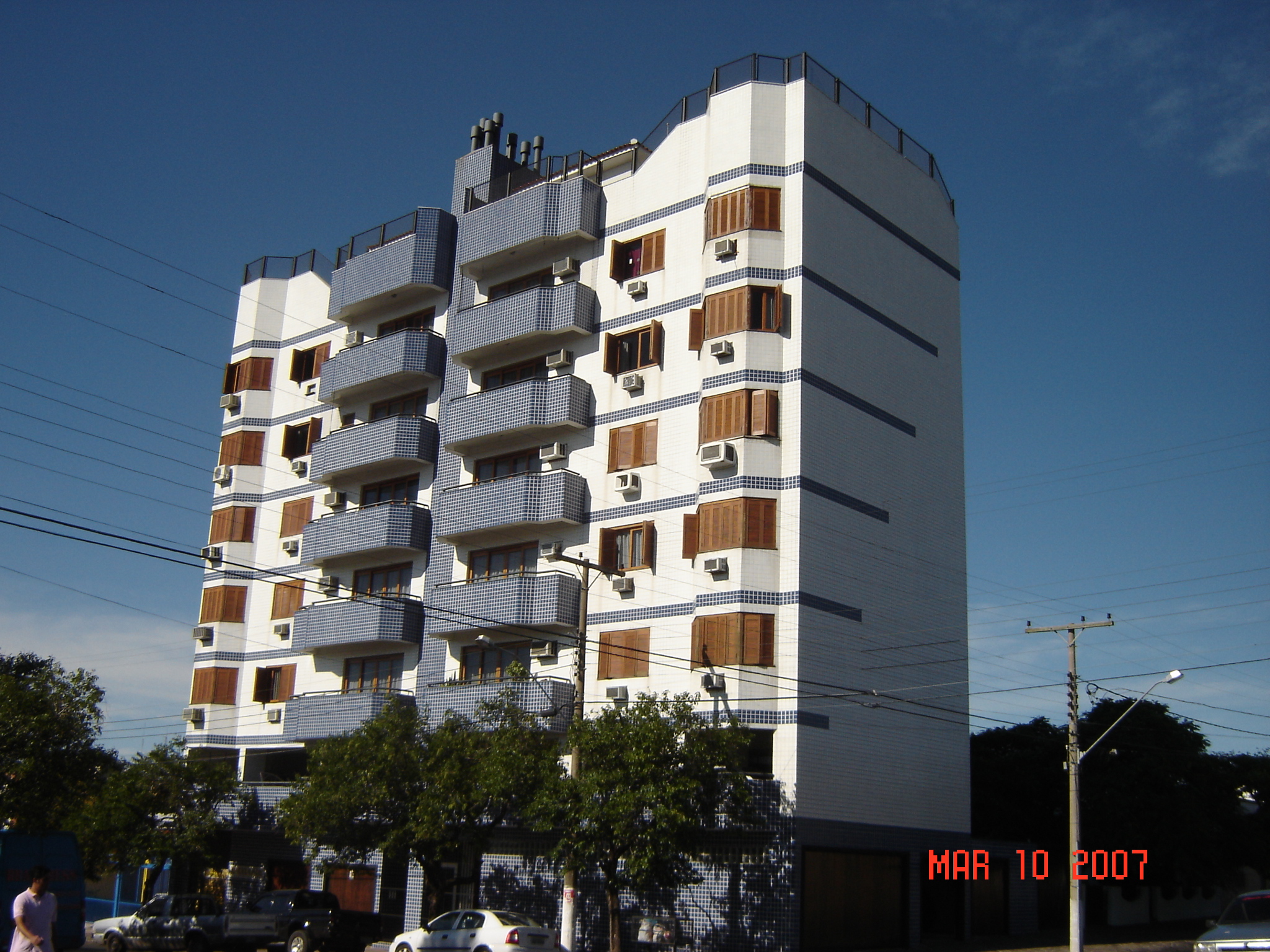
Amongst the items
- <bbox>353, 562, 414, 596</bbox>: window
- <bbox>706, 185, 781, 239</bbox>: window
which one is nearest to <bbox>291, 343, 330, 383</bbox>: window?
<bbox>353, 562, 414, 596</bbox>: window

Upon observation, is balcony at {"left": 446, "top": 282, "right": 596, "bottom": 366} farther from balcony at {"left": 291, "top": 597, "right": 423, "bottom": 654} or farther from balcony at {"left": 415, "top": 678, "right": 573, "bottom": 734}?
balcony at {"left": 415, "top": 678, "right": 573, "bottom": 734}

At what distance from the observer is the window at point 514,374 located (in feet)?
145

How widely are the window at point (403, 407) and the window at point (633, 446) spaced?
398 inches

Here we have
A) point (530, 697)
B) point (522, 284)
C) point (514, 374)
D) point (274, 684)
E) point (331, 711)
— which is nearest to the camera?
point (530, 697)

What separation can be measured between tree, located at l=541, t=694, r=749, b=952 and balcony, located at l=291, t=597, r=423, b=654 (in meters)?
13.6

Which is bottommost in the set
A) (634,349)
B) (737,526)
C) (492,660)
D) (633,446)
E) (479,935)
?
(479,935)

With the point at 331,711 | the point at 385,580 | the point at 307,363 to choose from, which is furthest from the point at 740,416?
the point at 307,363

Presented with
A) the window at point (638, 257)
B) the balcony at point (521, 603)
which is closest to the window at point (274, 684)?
the balcony at point (521, 603)

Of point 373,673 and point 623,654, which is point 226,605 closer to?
point 373,673

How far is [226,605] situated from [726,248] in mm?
26546

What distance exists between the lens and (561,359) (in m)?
42.6

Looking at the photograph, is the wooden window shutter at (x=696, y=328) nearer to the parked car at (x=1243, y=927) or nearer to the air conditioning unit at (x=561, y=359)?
the air conditioning unit at (x=561, y=359)

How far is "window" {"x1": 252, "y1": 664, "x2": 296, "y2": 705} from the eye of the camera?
48312mm

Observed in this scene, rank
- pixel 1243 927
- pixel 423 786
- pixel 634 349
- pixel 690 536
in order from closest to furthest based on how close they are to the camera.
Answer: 1. pixel 1243 927
2. pixel 423 786
3. pixel 690 536
4. pixel 634 349
